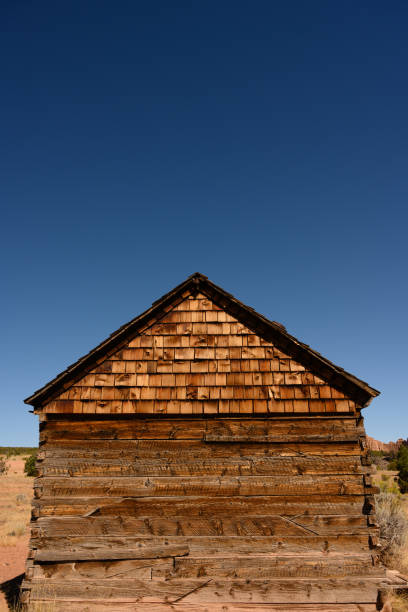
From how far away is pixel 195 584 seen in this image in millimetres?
7734

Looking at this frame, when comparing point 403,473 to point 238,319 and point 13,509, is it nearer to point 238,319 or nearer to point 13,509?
point 13,509

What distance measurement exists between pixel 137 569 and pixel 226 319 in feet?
16.8

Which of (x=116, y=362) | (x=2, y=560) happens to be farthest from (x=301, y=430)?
(x=2, y=560)

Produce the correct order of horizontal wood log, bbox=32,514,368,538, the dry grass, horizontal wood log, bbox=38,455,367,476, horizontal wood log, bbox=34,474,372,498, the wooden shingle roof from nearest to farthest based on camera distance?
horizontal wood log, bbox=32,514,368,538, horizontal wood log, bbox=34,474,372,498, horizontal wood log, bbox=38,455,367,476, the wooden shingle roof, the dry grass

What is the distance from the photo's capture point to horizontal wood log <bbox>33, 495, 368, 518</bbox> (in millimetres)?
8039

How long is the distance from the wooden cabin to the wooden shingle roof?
4cm

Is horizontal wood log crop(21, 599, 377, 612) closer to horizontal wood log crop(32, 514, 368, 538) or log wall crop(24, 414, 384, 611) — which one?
log wall crop(24, 414, 384, 611)

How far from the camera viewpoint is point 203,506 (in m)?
8.05

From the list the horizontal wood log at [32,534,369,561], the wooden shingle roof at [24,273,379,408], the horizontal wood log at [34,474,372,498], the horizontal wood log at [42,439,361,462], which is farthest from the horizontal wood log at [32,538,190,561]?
the wooden shingle roof at [24,273,379,408]

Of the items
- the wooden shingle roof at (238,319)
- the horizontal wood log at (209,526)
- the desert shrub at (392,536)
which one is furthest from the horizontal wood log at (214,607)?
the desert shrub at (392,536)

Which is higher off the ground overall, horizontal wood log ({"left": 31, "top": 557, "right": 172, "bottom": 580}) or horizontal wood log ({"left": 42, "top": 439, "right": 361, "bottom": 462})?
horizontal wood log ({"left": 42, "top": 439, "right": 361, "bottom": 462})

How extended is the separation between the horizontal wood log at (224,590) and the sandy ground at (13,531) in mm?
2286

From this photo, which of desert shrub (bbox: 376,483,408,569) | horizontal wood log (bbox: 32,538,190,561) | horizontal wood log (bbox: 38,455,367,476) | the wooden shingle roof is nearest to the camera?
horizontal wood log (bbox: 32,538,190,561)

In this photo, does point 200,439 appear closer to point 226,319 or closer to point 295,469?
point 295,469
